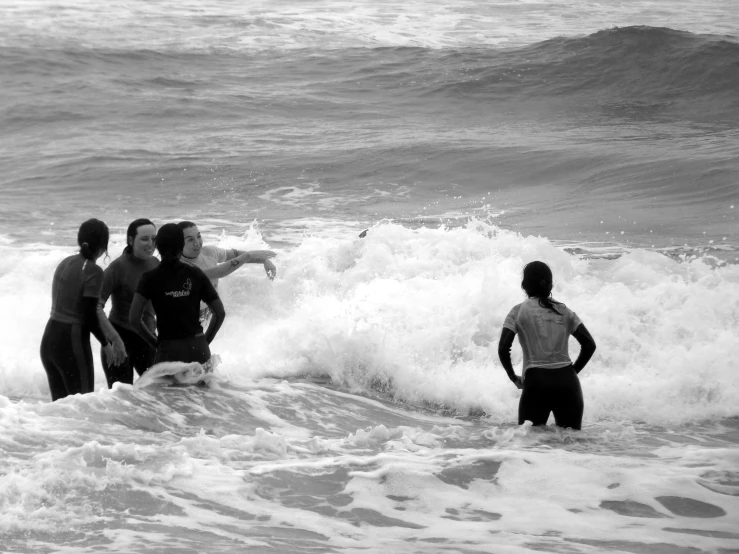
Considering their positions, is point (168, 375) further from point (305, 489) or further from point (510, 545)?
point (510, 545)

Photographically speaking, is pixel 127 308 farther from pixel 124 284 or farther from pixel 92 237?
pixel 92 237

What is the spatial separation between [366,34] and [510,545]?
2430cm

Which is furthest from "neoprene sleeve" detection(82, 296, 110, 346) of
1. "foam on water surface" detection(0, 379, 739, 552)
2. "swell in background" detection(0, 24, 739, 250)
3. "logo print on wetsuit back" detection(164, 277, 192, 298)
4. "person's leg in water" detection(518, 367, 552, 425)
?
"swell in background" detection(0, 24, 739, 250)

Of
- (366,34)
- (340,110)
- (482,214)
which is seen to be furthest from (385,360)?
(366,34)

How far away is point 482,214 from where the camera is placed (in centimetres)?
1420

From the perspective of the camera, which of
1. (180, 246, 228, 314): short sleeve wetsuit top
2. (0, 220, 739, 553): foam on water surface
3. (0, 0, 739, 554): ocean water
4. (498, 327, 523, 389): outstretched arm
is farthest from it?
(180, 246, 228, 314): short sleeve wetsuit top

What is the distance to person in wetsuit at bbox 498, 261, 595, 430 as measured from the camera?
6195mm

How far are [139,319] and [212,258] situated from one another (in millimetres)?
1130

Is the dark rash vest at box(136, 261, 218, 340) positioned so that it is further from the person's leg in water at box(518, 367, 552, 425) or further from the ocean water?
the person's leg in water at box(518, 367, 552, 425)

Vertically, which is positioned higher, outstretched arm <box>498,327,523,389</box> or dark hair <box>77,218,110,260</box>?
dark hair <box>77,218,110,260</box>

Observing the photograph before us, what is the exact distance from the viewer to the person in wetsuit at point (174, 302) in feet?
20.6

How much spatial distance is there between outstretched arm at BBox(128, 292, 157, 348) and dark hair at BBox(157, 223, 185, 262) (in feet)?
0.97

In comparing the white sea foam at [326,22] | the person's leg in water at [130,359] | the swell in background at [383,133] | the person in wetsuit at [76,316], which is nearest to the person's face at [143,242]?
the person in wetsuit at [76,316]

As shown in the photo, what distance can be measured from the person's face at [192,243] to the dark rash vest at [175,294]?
699 mm
